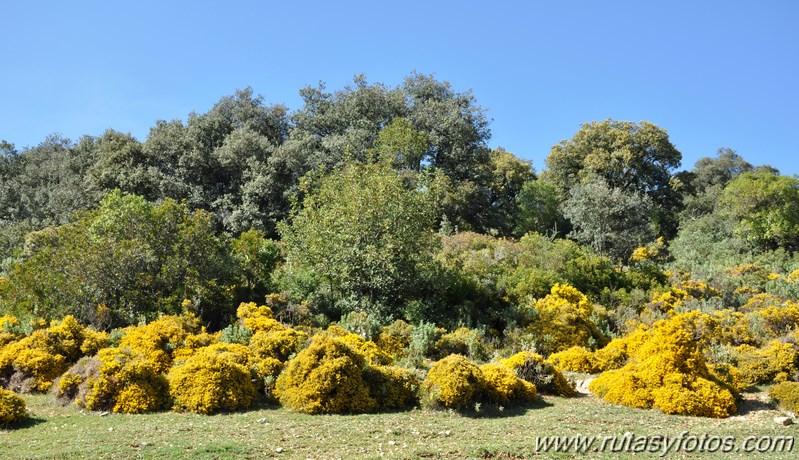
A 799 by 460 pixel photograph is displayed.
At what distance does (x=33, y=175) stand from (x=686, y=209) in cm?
4685

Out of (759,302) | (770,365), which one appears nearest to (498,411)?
(770,365)

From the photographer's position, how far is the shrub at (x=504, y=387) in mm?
10211

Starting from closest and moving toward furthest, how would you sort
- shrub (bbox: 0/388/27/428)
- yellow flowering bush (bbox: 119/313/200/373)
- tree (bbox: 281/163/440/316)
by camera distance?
shrub (bbox: 0/388/27/428) → yellow flowering bush (bbox: 119/313/200/373) → tree (bbox: 281/163/440/316)

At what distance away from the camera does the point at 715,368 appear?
38.5ft

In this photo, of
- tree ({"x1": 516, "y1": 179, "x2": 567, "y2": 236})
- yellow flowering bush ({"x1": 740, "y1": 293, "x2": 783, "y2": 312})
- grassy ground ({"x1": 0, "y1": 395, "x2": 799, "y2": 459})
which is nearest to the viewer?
grassy ground ({"x1": 0, "y1": 395, "x2": 799, "y2": 459})

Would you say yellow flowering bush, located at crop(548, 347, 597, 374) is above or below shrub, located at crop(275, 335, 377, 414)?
above

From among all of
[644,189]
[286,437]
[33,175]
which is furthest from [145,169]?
[644,189]

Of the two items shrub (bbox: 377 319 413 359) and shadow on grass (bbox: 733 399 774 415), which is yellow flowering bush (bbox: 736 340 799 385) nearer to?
shadow on grass (bbox: 733 399 774 415)

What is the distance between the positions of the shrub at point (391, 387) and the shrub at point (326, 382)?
0.51 feet

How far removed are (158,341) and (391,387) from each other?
4.93 m

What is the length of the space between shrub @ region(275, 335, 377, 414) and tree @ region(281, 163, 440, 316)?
6063 mm

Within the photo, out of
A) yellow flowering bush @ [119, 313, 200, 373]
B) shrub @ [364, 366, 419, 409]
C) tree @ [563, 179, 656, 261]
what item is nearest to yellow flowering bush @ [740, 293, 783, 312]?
tree @ [563, 179, 656, 261]

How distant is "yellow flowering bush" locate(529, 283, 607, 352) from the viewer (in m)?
15.4

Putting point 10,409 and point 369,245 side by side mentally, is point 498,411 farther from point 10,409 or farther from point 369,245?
point 369,245
